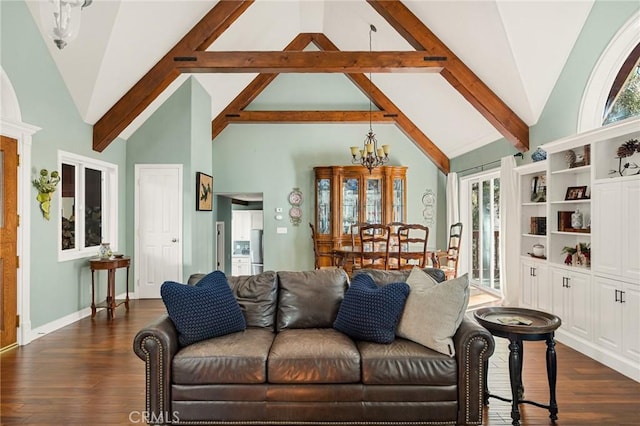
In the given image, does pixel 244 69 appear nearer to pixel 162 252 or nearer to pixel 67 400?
pixel 162 252

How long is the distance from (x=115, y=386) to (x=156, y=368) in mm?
1007

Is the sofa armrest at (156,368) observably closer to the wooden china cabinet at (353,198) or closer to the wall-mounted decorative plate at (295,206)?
the wooden china cabinet at (353,198)

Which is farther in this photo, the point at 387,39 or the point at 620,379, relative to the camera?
the point at 387,39

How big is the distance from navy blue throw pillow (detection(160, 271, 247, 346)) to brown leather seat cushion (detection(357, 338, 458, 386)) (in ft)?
2.99

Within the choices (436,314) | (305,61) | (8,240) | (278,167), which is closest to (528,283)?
(436,314)

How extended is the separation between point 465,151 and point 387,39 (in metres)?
2.46

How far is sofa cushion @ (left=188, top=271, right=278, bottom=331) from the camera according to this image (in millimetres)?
2988

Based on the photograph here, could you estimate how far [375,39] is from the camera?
263 inches

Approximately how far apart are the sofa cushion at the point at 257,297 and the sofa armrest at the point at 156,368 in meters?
0.70

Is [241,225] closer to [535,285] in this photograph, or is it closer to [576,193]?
[535,285]

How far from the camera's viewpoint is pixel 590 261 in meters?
3.88

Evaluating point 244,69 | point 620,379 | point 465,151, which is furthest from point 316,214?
point 620,379

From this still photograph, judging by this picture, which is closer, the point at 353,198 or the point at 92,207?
the point at 92,207

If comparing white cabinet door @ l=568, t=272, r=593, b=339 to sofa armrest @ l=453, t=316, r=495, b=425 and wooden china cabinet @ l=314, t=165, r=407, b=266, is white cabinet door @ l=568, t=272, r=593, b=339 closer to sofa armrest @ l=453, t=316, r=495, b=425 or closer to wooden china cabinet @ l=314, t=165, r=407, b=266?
sofa armrest @ l=453, t=316, r=495, b=425
